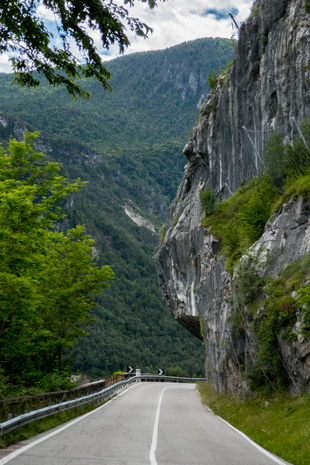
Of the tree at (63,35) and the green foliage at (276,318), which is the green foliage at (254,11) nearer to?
the green foliage at (276,318)

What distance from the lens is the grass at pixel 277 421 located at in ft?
28.6

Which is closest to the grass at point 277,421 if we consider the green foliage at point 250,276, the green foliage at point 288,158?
the green foliage at point 250,276

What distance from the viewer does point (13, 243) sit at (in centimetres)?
1298

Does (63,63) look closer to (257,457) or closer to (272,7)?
(257,457)

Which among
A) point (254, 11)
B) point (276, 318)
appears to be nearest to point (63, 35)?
point (276, 318)

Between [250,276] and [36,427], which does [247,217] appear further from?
[36,427]

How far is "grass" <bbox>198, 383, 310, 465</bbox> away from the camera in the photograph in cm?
870

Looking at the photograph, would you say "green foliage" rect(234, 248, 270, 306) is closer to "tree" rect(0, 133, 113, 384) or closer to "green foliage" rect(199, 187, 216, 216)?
"tree" rect(0, 133, 113, 384)

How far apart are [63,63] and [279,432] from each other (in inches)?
387

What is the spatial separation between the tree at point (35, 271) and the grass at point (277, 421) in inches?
311

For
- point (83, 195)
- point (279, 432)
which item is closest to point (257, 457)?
point (279, 432)

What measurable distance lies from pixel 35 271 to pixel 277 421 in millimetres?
9517

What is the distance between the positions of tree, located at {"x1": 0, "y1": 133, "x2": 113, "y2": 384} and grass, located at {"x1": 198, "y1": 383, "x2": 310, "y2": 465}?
7905 mm

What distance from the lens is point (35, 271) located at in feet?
49.9
